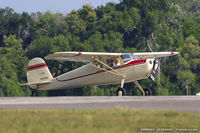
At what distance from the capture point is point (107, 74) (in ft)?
78.7

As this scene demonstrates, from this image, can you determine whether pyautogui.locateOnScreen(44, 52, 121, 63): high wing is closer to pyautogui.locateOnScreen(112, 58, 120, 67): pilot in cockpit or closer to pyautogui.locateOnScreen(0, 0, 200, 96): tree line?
pyautogui.locateOnScreen(112, 58, 120, 67): pilot in cockpit

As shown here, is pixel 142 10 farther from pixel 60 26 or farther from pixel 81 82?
pixel 81 82

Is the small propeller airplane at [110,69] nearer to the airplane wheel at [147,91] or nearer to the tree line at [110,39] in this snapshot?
the airplane wheel at [147,91]

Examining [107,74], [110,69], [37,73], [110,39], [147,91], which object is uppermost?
[110,39]

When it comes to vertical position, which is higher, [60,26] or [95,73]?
[60,26]

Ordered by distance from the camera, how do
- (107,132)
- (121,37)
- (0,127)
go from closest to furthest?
(107,132), (0,127), (121,37)

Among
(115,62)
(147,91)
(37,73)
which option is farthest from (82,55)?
(37,73)

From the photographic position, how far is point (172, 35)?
51844 mm

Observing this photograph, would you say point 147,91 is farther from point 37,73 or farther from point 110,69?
point 37,73

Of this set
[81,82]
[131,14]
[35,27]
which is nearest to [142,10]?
[131,14]

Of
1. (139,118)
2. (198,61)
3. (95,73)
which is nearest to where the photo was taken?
(139,118)

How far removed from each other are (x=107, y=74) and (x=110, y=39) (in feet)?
90.1

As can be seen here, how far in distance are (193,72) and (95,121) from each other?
39637 mm

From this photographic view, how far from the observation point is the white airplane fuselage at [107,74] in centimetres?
2322
